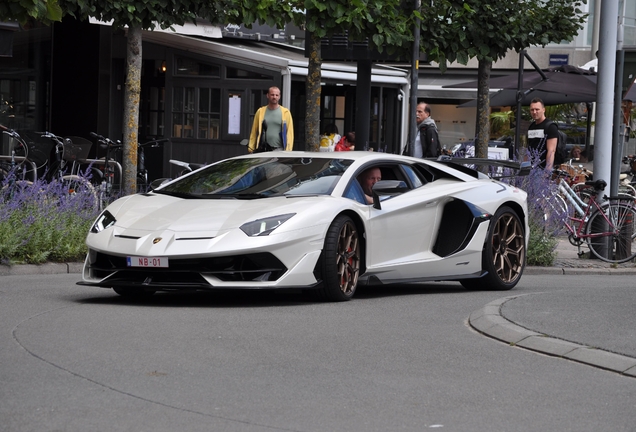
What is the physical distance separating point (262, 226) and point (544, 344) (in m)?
2.35

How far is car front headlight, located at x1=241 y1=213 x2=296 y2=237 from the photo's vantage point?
859 cm

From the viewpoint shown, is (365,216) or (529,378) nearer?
(529,378)

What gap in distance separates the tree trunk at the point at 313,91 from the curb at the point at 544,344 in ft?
26.1

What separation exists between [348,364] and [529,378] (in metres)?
0.97

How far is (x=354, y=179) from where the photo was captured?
9672mm

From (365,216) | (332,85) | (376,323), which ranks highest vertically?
(332,85)

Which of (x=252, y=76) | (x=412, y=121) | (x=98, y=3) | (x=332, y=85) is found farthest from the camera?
(x=332, y=85)

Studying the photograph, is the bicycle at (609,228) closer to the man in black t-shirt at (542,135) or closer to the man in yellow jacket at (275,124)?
the man in black t-shirt at (542,135)

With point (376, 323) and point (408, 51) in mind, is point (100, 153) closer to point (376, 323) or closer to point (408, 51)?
point (408, 51)

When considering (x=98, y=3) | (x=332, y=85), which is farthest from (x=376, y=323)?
(x=332, y=85)

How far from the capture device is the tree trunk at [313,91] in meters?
16.0

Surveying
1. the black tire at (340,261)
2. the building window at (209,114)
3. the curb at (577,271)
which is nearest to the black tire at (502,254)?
the black tire at (340,261)

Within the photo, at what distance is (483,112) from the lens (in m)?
19.3

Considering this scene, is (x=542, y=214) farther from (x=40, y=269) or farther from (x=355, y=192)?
(x=40, y=269)
